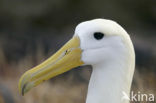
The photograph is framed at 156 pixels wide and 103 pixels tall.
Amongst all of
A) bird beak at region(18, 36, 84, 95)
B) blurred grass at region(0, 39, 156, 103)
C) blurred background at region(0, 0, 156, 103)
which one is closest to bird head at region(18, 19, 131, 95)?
bird beak at region(18, 36, 84, 95)

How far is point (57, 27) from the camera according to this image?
870 cm

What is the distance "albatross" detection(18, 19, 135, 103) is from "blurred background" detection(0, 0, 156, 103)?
3.68 m

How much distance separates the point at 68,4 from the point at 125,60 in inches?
215

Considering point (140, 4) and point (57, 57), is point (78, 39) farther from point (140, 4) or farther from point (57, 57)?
point (140, 4)

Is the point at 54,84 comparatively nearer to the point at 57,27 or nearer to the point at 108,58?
the point at 57,27

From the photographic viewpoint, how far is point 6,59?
24.1ft

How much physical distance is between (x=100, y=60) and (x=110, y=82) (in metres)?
0.17

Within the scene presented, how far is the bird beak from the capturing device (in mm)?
3225

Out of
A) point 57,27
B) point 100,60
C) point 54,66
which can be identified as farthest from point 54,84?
point 100,60

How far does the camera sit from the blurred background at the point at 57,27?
23.5 feet

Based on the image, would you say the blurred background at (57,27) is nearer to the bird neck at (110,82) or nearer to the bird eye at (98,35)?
the bird neck at (110,82)

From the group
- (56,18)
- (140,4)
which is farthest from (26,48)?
(140,4)

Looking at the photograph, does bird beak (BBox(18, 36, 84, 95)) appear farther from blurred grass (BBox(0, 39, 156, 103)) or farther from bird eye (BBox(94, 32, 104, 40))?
blurred grass (BBox(0, 39, 156, 103))

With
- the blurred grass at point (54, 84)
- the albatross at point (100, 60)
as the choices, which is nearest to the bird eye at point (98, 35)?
the albatross at point (100, 60)
